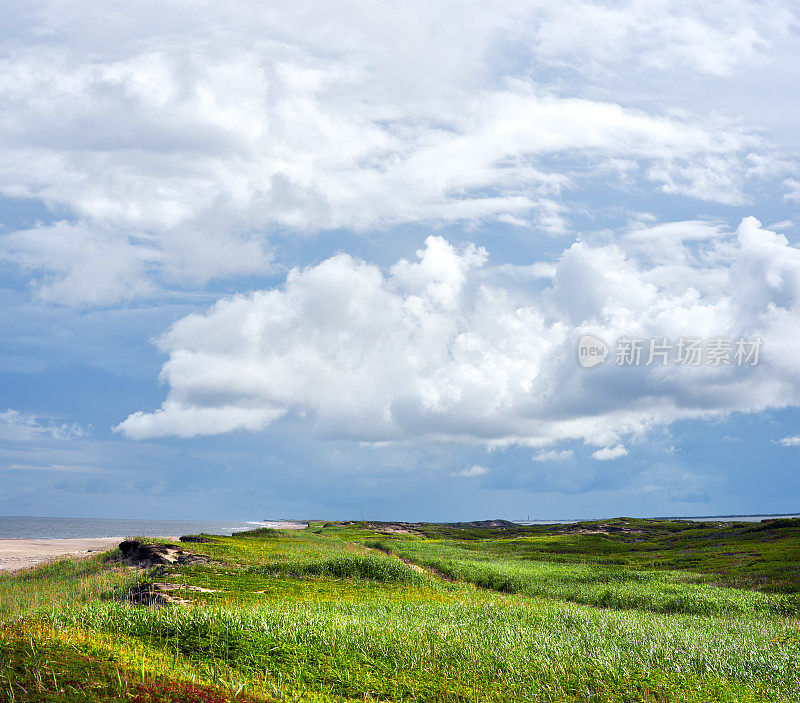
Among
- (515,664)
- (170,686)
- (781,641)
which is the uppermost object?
(170,686)

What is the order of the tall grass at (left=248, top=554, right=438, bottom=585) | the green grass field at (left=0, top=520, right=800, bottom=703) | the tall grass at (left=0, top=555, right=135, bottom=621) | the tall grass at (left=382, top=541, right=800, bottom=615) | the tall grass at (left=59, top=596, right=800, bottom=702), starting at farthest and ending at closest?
the tall grass at (left=248, top=554, right=438, bottom=585) → the tall grass at (left=382, top=541, right=800, bottom=615) → the tall grass at (left=0, top=555, right=135, bottom=621) → the tall grass at (left=59, top=596, right=800, bottom=702) → the green grass field at (left=0, top=520, right=800, bottom=703)

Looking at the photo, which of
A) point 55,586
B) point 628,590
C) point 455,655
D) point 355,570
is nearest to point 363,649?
point 455,655

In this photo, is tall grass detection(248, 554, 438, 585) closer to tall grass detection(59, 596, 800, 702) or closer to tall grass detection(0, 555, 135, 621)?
tall grass detection(0, 555, 135, 621)

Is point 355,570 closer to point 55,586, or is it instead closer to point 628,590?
point 628,590

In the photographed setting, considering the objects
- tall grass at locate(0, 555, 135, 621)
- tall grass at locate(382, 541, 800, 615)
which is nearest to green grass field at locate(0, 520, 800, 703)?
tall grass at locate(0, 555, 135, 621)

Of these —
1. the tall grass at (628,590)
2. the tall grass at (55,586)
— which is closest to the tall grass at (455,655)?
the tall grass at (55,586)

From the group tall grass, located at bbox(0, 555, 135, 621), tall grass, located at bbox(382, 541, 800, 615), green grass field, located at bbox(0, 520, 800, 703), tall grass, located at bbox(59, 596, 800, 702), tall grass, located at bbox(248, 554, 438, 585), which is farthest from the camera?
tall grass, located at bbox(248, 554, 438, 585)

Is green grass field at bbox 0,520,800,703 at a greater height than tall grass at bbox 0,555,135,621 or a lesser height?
greater

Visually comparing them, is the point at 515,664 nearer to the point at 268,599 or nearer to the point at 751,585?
the point at 268,599

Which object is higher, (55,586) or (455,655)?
(455,655)

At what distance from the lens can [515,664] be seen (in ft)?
48.1

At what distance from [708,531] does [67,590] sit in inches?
4454

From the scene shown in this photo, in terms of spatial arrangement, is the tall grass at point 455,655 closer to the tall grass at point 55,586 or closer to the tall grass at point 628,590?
the tall grass at point 55,586

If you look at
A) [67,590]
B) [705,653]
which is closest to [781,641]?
Result: [705,653]
